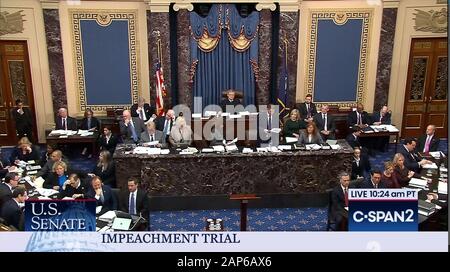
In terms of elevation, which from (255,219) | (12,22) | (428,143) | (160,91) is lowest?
(255,219)

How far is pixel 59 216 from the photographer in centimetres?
336

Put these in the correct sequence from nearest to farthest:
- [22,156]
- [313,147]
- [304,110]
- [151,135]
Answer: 1. [22,156]
2. [313,147]
3. [151,135]
4. [304,110]

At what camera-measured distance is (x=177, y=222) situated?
7.63 metres

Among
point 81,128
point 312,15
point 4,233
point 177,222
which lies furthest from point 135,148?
point 4,233

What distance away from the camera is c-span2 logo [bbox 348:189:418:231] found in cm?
328

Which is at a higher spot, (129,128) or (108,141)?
(129,128)

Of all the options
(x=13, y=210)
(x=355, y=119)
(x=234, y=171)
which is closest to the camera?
(x=13, y=210)

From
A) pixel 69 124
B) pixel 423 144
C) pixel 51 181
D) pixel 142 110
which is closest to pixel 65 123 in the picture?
pixel 69 124

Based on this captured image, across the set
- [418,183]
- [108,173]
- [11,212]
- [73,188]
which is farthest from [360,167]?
[11,212]

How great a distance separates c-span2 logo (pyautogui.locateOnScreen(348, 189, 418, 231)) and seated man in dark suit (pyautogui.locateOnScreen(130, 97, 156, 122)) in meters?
7.27

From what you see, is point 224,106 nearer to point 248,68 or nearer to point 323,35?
point 248,68

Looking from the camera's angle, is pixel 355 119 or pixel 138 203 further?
pixel 355 119

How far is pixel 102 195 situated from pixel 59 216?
3140 millimetres

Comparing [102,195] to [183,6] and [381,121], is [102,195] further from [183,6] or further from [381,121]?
[381,121]
